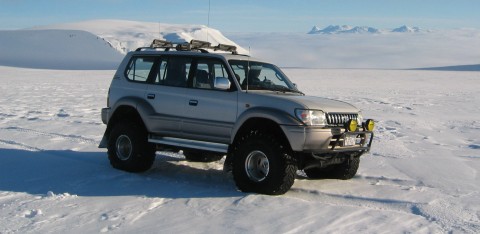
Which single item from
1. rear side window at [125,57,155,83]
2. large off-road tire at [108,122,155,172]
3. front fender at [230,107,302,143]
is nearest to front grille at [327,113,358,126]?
front fender at [230,107,302,143]

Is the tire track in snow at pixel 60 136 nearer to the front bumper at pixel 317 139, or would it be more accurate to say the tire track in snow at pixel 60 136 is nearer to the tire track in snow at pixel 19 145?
the tire track in snow at pixel 19 145

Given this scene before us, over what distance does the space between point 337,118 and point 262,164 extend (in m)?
1.01

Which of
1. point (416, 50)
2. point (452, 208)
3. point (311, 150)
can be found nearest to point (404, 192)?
point (452, 208)

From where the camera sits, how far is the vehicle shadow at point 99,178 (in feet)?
23.3

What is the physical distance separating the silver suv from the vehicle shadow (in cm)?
34

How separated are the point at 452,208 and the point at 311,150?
1.59 m

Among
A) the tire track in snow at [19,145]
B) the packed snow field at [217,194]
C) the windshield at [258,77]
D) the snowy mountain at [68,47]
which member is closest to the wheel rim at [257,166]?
the packed snow field at [217,194]

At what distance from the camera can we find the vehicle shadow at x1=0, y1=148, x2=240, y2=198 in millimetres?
7098

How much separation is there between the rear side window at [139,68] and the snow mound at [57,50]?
5832 cm

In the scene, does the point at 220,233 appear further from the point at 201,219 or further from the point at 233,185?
the point at 233,185

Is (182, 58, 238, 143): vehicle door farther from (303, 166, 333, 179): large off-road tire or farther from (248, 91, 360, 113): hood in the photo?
(303, 166, 333, 179): large off-road tire

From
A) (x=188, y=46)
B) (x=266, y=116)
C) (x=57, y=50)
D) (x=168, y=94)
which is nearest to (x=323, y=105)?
(x=266, y=116)

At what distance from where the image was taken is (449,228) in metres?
5.62

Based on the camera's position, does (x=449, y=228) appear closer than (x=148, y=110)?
Yes
